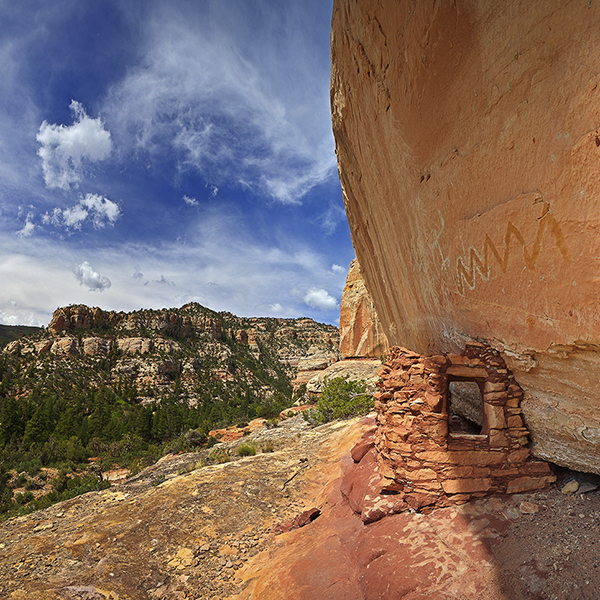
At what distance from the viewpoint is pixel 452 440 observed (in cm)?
508

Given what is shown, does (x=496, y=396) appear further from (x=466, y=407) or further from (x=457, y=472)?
(x=466, y=407)

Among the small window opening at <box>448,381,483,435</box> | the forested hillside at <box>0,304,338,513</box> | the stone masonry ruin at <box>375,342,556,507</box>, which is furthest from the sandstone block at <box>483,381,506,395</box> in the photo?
the forested hillside at <box>0,304,338,513</box>

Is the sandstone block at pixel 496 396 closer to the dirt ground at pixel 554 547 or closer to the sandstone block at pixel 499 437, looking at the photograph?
the sandstone block at pixel 499 437

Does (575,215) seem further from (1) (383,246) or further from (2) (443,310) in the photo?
(1) (383,246)

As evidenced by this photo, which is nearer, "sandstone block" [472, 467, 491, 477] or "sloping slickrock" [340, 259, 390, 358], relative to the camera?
"sandstone block" [472, 467, 491, 477]

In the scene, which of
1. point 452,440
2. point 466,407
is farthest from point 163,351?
point 452,440

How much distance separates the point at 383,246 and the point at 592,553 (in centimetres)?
540

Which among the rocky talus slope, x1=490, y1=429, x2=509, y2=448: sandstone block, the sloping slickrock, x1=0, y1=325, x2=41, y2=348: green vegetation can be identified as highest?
x1=0, y1=325, x2=41, y2=348: green vegetation

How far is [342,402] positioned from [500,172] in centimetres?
1494

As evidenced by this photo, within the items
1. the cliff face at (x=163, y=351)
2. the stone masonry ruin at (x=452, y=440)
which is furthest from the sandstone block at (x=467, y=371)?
the cliff face at (x=163, y=351)

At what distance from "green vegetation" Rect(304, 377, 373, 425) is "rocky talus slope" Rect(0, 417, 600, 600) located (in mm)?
7453

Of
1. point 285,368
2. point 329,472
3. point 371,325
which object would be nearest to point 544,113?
point 329,472

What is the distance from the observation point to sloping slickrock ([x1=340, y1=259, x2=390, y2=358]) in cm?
2559

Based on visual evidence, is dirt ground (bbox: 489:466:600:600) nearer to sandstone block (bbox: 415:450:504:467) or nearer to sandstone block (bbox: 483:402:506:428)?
sandstone block (bbox: 415:450:504:467)
